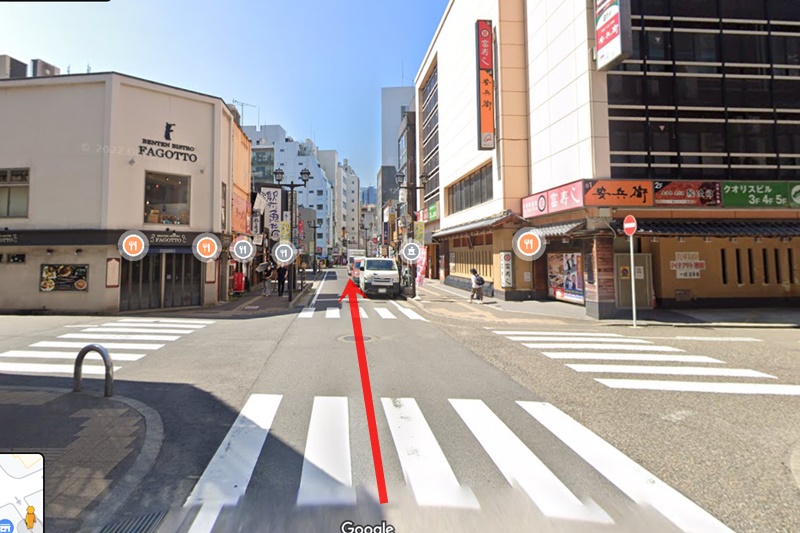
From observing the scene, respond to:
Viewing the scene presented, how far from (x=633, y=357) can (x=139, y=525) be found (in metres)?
9.41

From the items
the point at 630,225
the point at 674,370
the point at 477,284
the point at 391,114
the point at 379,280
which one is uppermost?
the point at 391,114

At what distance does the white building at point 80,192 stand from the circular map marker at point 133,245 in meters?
0.20

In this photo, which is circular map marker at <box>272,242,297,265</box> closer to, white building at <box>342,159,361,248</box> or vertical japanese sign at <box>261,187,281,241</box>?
vertical japanese sign at <box>261,187,281,241</box>

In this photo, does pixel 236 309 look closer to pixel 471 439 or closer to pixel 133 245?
pixel 133 245

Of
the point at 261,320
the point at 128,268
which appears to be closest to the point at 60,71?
the point at 128,268

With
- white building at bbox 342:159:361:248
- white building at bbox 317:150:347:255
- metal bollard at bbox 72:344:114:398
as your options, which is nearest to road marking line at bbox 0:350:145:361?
metal bollard at bbox 72:344:114:398

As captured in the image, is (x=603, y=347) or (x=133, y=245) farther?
(x=133, y=245)

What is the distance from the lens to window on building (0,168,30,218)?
16.0m

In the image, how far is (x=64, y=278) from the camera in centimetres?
1577

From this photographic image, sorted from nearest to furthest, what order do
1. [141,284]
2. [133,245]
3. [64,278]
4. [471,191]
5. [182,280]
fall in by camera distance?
1. [64,278]
2. [133,245]
3. [141,284]
4. [182,280]
5. [471,191]

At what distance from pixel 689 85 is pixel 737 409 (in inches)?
611

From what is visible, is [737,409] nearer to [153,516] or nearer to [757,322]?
[153,516]

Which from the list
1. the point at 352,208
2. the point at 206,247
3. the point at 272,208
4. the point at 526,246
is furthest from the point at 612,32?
the point at 352,208

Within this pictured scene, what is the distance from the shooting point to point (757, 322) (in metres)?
13.3
